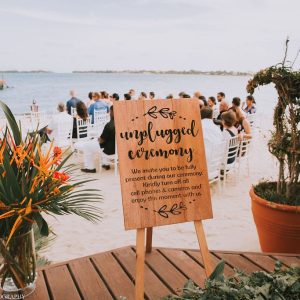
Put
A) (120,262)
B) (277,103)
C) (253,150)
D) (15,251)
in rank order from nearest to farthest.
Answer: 1. (15,251)
2. (120,262)
3. (277,103)
4. (253,150)

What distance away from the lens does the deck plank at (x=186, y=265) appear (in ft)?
6.75

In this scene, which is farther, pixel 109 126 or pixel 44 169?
pixel 109 126

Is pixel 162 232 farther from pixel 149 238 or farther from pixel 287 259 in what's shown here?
pixel 287 259

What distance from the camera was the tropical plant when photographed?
251 centimetres

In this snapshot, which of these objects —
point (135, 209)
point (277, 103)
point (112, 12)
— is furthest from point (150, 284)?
point (112, 12)

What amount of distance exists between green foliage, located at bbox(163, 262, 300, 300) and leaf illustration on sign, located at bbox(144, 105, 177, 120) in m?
0.87

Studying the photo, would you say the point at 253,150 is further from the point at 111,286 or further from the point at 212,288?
the point at 212,288

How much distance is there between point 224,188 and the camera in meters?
4.86

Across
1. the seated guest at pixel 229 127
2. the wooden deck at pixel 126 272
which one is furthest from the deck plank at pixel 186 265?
the seated guest at pixel 229 127

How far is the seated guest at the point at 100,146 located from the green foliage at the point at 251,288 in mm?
4111

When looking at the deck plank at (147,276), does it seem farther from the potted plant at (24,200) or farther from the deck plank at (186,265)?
the potted plant at (24,200)

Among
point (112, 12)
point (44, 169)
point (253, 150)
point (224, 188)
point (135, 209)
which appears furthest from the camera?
point (112, 12)

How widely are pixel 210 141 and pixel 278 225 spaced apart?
1957 millimetres

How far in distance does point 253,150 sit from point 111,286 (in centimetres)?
601
